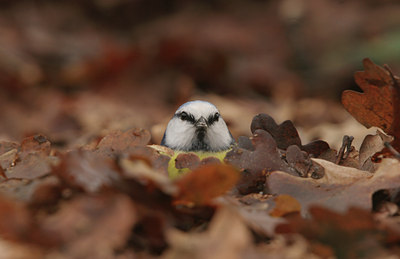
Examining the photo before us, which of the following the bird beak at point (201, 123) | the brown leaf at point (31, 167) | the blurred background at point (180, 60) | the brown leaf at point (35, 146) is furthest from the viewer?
the blurred background at point (180, 60)

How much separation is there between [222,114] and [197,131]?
2.44 metres

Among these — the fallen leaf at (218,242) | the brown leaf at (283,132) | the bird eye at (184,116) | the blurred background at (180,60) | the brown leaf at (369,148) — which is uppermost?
the blurred background at (180,60)

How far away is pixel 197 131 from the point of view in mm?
2766

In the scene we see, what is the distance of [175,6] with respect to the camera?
34.7 feet

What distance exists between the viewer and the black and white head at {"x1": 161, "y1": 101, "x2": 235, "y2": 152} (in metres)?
2.66

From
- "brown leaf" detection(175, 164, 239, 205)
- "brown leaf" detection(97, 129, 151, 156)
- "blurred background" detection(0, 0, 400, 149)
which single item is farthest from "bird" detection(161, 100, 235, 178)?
"brown leaf" detection(175, 164, 239, 205)

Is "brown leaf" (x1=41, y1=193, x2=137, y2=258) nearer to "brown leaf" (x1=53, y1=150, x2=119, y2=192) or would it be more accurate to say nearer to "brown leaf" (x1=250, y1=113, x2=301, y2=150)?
"brown leaf" (x1=53, y1=150, x2=119, y2=192)

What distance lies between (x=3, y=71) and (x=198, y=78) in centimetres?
256

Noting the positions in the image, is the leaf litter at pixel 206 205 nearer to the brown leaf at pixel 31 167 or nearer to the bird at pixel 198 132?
the brown leaf at pixel 31 167

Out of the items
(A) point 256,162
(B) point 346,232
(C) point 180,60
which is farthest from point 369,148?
(C) point 180,60

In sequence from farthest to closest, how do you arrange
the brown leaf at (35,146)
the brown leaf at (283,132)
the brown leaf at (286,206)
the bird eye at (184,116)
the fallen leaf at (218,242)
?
the bird eye at (184,116)
the brown leaf at (283,132)
the brown leaf at (35,146)
the brown leaf at (286,206)
the fallen leaf at (218,242)

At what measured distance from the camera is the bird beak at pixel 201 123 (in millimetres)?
2773

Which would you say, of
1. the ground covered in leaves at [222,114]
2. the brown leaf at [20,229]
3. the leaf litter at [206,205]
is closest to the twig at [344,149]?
the ground covered in leaves at [222,114]

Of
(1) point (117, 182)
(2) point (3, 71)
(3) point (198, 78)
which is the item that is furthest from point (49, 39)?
(1) point (117, 182)
